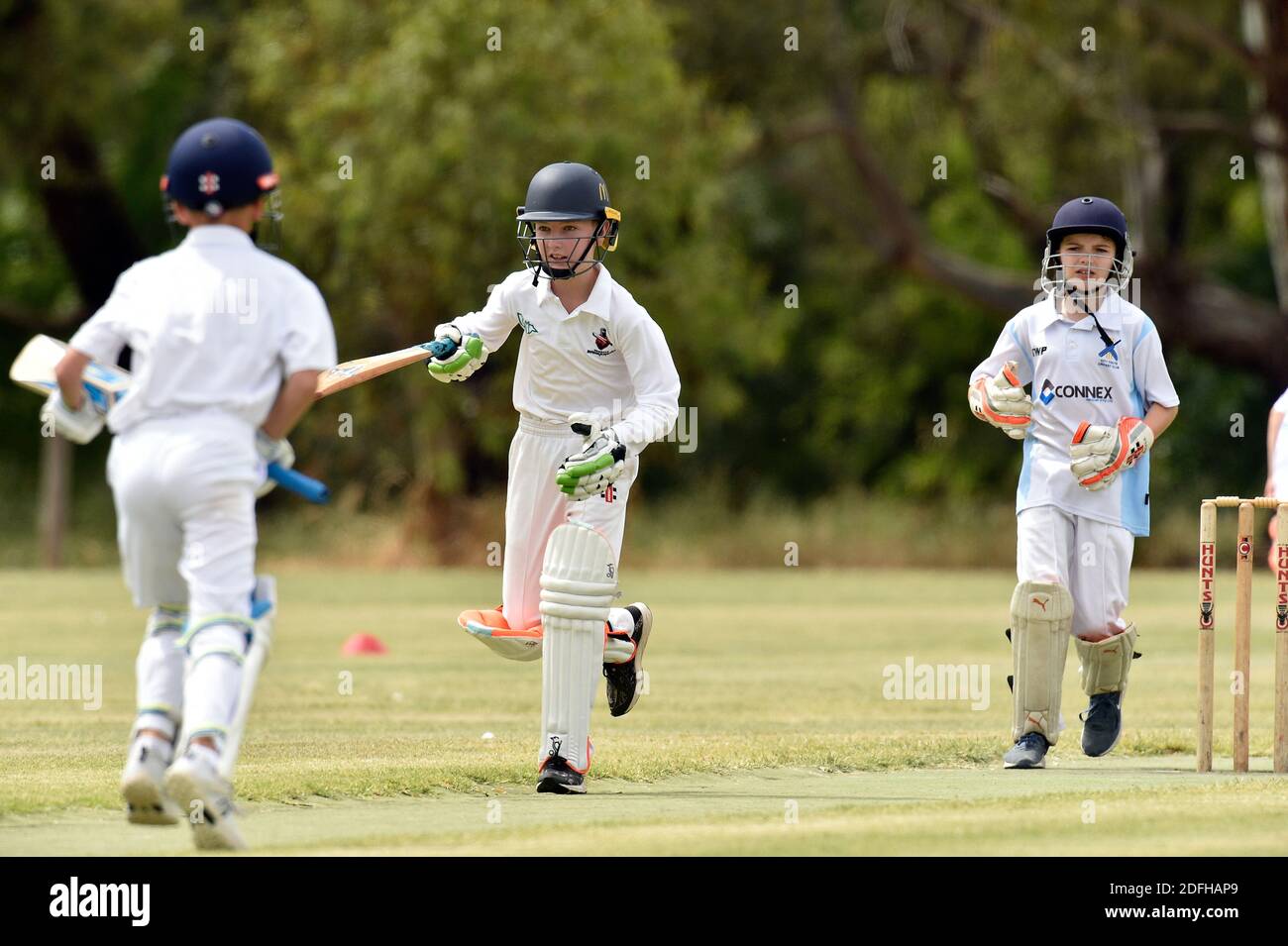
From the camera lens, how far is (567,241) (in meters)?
6.90

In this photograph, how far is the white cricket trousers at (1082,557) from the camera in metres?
7.58

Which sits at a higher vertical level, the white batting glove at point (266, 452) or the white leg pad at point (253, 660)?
the white batting glove at point (266, 452)

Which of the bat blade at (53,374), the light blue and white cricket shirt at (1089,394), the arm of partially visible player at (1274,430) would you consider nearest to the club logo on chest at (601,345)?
the light blue and white cricket shirt at (1089,394)

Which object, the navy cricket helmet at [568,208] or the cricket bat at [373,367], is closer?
the cricket bat at [373,367]

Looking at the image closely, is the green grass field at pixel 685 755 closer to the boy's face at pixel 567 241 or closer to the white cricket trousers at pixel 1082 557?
the white cricket trousers at pixel 1082 557

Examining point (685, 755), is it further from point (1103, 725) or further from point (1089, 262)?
point (1089, 262)

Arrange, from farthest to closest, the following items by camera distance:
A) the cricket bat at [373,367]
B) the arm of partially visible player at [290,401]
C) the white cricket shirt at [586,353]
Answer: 1. the white cricket shirt at [586,353]
2. the cricket bat at [373,367]
3. the arm of partially visible player at [290,401]

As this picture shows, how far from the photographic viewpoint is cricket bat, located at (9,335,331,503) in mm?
5410

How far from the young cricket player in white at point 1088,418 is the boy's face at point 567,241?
158cm

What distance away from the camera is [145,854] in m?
5.05

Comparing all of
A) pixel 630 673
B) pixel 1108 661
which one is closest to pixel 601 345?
pixel 630 673

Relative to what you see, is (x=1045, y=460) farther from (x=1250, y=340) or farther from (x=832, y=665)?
(x=1250, y=340)

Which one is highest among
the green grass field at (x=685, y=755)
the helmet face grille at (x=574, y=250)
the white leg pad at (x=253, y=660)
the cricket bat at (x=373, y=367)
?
the helmet face grille at (x=574, y=250)
